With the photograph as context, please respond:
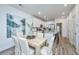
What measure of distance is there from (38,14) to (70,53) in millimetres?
967

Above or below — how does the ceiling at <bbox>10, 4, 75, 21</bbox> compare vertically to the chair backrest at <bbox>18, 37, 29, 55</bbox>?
above

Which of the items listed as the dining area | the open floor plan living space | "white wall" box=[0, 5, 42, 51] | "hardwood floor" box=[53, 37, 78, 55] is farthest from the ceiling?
"hardwood floor" box=[53, 37, 78, 55]

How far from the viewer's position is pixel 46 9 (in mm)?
2203

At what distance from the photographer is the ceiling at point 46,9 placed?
7.11 ft

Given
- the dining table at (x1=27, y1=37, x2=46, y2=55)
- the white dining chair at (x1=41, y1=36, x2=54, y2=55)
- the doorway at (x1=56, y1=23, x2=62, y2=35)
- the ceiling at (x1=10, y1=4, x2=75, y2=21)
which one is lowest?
the white dining chair at (x1=41, y1=36, x2=54, y2=55)

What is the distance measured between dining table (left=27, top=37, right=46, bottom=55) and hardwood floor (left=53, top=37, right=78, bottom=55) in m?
0.27

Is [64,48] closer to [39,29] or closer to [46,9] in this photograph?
[39,29]

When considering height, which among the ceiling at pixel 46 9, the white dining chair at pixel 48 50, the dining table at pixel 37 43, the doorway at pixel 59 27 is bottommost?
the white dining chair at pixel 48 50

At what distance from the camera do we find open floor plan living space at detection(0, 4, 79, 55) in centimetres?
215

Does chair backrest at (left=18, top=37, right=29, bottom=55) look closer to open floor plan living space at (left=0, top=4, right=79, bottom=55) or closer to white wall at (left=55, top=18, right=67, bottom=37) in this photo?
open floor plan living space at (left=0, top=4, right=79, bottom=55)

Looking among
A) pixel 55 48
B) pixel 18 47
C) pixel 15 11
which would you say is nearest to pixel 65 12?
pixel 55 48

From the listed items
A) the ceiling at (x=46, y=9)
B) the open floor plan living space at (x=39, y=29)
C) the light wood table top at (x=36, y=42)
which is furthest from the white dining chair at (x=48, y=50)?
the ceiling at (x=46, y=9)

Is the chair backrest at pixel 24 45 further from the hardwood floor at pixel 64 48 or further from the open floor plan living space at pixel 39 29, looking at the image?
the hardwood floor at pixel 64 48

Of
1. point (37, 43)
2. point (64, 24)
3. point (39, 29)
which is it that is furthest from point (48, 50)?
point (64, 24)
